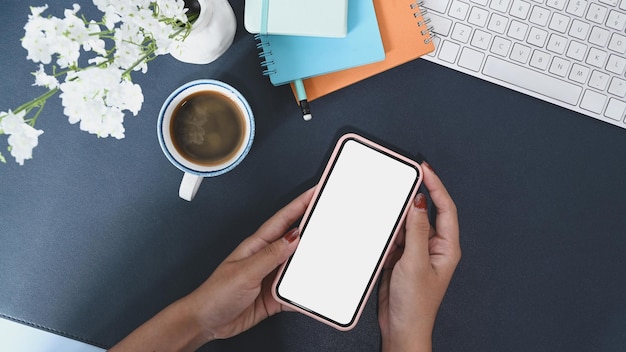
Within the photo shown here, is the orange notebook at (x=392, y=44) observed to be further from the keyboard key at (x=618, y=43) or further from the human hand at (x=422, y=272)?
the keyboard key at (x=618, y=43)

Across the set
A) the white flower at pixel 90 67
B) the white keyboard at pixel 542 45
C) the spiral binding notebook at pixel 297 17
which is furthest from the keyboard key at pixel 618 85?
the white flower at pixel 90 67

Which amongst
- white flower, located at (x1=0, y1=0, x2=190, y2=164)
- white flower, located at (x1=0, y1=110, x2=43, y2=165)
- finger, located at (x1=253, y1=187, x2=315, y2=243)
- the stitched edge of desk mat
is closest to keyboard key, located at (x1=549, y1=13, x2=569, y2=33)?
finger, located at (x1=253, y1=187, x2=315, y2=243)

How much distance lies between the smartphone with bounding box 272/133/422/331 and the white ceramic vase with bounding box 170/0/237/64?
232mm

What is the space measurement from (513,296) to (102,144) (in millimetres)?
715

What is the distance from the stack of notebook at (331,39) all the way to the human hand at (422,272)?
0.61 feet

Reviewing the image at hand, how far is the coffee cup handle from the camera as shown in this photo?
2.22 feet

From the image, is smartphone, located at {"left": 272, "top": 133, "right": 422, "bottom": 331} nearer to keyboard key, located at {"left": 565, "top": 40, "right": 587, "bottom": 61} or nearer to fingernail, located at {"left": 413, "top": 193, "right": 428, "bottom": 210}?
fingernail, located at {"left": 413, "top": 193, "right": 428, "bottom": 210}

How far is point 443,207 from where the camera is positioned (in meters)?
0.70

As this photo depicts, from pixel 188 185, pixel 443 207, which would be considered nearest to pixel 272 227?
pixel 188 185

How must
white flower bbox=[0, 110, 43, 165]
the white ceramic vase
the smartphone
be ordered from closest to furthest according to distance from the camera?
white flower bbox=[0, 110, 43, 165] → the white ceramic vase → the smartphone

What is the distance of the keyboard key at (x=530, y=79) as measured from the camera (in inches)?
28.5

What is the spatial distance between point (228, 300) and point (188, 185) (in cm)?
18

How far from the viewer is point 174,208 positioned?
2.44 ft

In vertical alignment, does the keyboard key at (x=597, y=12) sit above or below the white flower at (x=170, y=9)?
above
